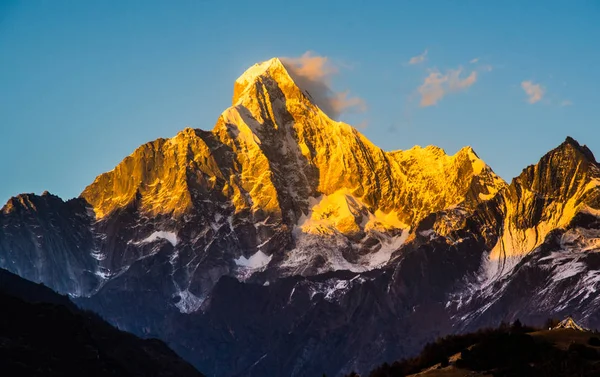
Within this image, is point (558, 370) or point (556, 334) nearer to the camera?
point (558, 370)

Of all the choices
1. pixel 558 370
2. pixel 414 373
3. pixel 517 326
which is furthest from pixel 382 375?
pixel 558 370

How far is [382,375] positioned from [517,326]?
57.2 feet

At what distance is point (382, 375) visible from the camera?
16762cm

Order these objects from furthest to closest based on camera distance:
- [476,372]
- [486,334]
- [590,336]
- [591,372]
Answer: [486,334]
[590,336]
[476,372]
[591,372]

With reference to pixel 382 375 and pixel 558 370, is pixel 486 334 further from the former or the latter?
pixel 558 370

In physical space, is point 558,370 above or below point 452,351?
below

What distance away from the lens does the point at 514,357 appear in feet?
488

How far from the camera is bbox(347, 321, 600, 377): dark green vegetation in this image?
14225 centimetres

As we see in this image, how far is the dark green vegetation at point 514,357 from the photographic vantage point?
14225 cm

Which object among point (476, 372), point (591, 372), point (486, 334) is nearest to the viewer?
point (591, 372)

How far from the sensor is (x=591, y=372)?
13725 centimetres

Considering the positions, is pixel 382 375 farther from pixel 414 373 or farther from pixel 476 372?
pixel 476 372

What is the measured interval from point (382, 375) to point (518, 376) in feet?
90.9

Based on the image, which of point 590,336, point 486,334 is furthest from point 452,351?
point 590,336
